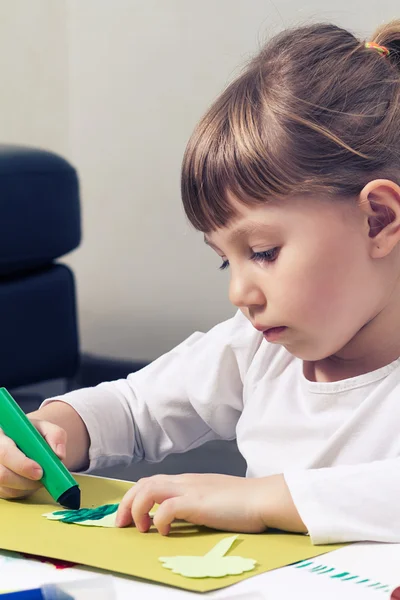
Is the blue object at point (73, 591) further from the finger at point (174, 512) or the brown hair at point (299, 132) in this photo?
the brown hair at point (299, 132)

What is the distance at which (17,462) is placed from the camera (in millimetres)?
555

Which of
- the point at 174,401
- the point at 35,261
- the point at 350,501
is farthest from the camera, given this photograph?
the point at 35,261

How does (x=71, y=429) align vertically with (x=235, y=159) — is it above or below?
below

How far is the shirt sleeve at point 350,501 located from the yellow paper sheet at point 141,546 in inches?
0.5

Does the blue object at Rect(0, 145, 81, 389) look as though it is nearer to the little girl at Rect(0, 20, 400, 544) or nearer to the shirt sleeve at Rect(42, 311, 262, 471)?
the shirt sleeve at Rect(42, 311, 262, 471)

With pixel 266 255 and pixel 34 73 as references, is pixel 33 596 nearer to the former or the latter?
pixel 266 255

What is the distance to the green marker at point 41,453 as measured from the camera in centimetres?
54

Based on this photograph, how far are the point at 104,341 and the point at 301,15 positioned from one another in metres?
0.51

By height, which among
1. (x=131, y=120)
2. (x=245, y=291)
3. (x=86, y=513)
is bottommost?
(x=86, y=513)

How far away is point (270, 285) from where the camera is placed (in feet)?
1.83

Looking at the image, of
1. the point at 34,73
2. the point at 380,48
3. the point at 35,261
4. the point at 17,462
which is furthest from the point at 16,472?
the point at 34,73

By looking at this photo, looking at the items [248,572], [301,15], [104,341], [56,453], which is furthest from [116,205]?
[248,572]

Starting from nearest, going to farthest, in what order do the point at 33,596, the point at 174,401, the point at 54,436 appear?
the point at 33,596 < the point at 54,436 < the point at 174,401

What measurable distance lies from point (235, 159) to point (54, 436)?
8.4 inches
